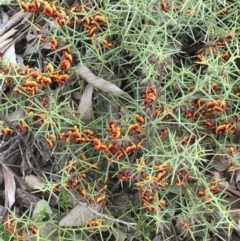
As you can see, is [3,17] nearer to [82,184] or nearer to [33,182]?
[33,182]

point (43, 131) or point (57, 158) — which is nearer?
point (43, 131)

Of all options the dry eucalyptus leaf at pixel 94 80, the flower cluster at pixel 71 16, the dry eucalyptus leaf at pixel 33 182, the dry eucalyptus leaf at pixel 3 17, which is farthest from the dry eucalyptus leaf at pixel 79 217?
the dry eucalyptus leaf at pixel 3 17

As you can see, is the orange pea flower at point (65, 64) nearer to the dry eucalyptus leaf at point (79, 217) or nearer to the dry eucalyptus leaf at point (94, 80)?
the dry eucalyptus leaf at point (94, 80)

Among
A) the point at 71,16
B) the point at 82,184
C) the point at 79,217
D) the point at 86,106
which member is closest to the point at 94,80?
the point at 86,106

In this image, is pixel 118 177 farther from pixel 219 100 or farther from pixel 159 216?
pixel 219 100

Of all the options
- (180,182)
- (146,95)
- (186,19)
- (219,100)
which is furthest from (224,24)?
(180,182)

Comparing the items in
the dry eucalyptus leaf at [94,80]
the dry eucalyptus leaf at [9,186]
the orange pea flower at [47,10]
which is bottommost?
the dry eucalyptus leaf at [9,186]

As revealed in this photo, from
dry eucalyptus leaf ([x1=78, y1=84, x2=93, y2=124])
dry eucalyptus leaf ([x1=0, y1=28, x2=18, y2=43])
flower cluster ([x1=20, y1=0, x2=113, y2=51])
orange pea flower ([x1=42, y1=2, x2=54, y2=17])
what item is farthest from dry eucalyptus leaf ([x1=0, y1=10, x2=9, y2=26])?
dry eucalyptus leaf ([x1=78, y1=84, x2=93, y2=124])
